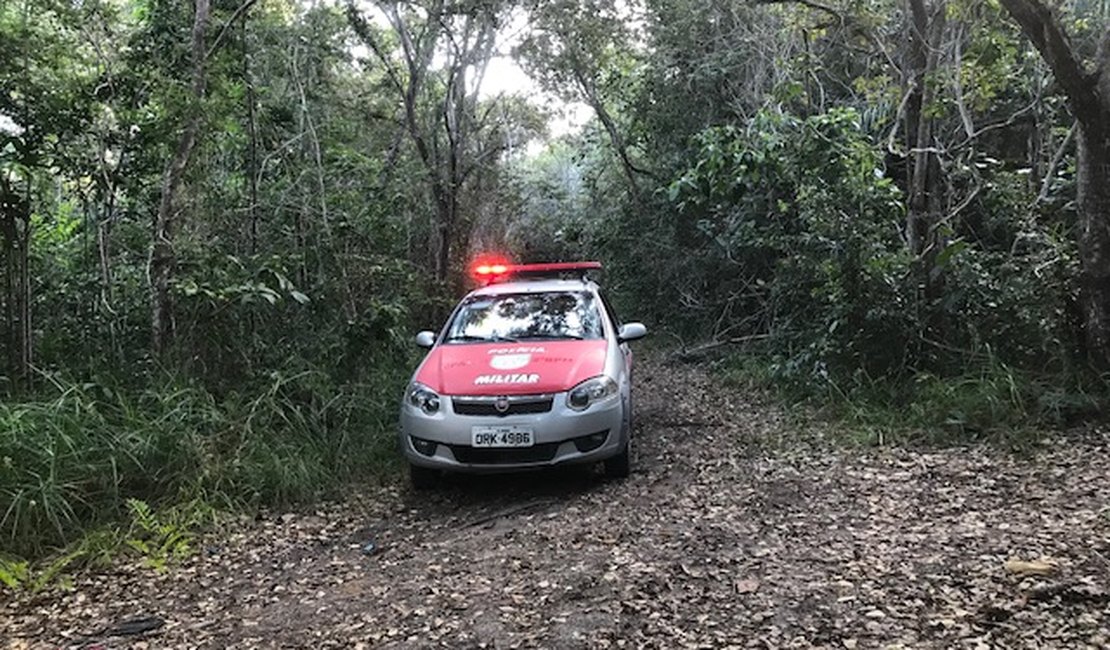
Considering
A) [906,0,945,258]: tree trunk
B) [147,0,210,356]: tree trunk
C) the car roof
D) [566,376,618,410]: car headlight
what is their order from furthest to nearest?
[906,0,945,258]: tree trunk, the car roof, [147,0,210,356]: tree trunk, [566,376,618,410]: car headlight

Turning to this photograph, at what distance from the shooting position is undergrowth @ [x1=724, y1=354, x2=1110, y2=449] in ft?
19.4

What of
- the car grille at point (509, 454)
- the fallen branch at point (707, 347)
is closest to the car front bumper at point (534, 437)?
the car grille at point (509, 454)

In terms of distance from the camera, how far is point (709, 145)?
318 inches

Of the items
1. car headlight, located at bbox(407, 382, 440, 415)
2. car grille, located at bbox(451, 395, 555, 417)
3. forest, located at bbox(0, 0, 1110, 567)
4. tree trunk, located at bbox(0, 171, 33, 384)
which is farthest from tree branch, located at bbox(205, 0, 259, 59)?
car grille, located at bbox(451, 395, 555, 417)

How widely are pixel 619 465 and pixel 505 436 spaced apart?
Result: 96 cm

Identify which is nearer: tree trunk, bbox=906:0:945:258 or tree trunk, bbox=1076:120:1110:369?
tree trunk, bbox=1076:120:1110:369

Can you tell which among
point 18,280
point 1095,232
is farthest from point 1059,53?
point 18,280

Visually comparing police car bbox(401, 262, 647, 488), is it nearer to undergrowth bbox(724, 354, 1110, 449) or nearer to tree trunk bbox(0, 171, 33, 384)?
undergrowth bbox(724, 354, 1110, 449)

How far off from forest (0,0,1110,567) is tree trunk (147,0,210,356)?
3 centimetres

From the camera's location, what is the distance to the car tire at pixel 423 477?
5.60 m

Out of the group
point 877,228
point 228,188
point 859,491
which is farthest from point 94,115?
point 877,228

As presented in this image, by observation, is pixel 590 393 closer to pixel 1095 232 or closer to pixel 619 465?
pixel 619 465

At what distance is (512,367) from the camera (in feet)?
18.1

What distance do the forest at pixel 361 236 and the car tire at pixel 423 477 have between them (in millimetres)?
580
